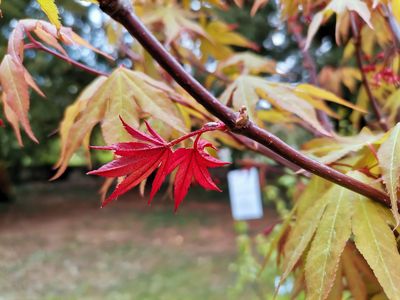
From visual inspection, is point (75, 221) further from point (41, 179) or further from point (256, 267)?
point (256, 267)

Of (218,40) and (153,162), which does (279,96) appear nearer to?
(153,162)

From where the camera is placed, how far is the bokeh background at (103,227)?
4141mm

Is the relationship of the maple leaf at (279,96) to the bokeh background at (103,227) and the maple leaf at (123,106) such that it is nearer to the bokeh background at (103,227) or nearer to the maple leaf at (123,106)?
the maple leaf at (123,106)

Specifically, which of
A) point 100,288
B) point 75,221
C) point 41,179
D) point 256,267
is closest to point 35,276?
point 100,288

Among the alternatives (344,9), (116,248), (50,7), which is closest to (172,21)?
(344,9)

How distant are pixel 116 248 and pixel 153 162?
A: 17.2ft

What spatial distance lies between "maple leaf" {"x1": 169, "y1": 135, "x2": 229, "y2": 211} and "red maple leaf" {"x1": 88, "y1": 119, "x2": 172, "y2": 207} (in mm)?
13

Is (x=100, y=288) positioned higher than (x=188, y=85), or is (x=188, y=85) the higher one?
(x=188, y=85)

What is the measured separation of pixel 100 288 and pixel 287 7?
369 centimetres

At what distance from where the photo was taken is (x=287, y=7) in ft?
2.62

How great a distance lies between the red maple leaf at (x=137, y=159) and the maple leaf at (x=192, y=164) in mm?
13

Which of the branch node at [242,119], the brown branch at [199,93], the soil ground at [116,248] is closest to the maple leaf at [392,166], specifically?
the brown branch at [199,93]

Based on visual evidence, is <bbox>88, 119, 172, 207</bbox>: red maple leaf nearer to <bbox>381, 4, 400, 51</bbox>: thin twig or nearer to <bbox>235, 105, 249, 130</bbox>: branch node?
<bbox>235, 105, 249, 130</bbox>: branch node

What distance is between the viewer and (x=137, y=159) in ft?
1.30
